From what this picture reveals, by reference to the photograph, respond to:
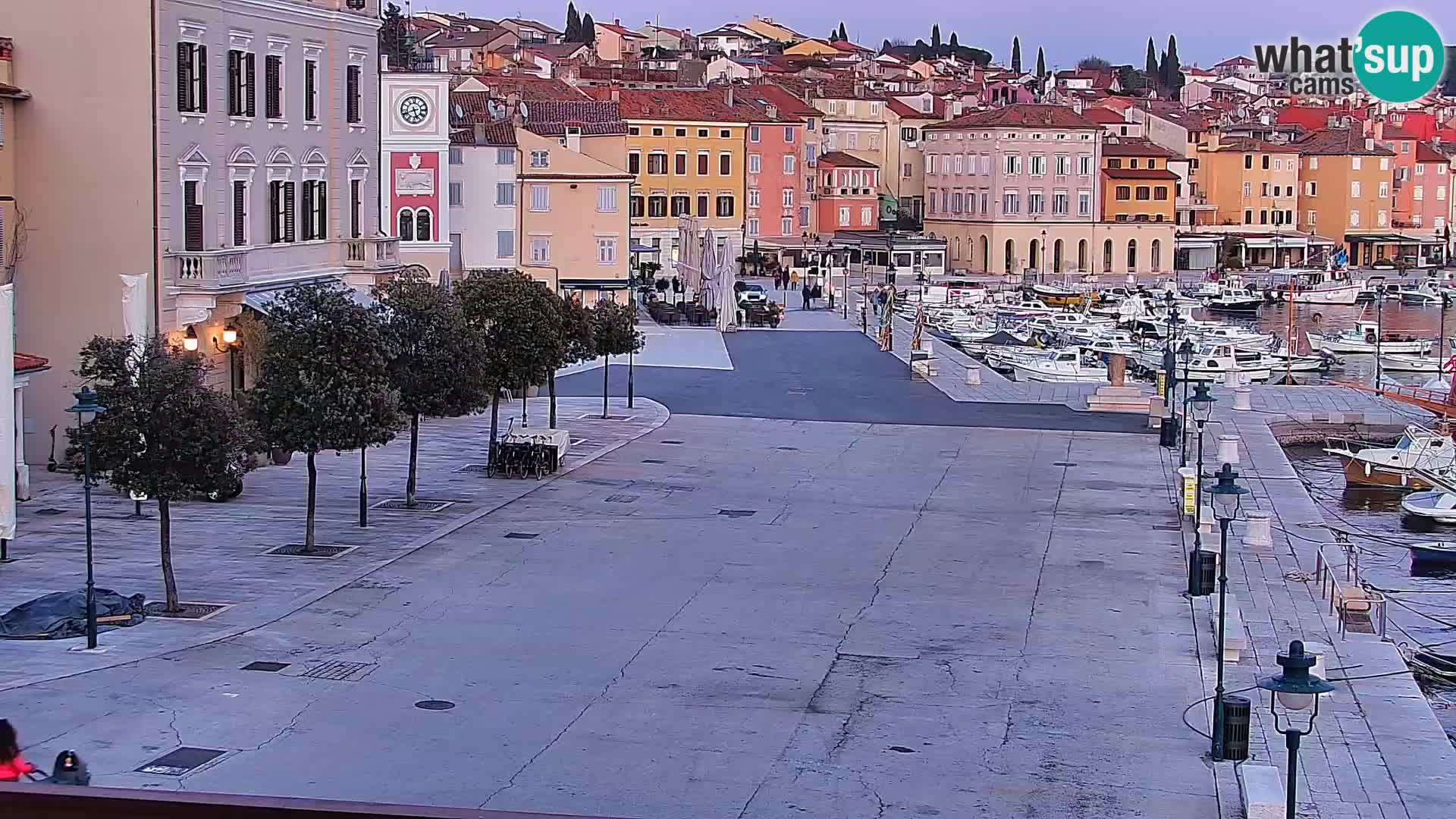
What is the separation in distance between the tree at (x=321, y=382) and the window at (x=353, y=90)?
12.8 metres

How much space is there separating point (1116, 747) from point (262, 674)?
8006 millimetres

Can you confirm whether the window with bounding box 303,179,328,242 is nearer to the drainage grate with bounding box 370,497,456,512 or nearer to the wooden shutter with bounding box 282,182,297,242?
the wooden shutter with bounding box 282,182,297,242

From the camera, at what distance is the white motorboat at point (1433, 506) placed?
3484 centimetres

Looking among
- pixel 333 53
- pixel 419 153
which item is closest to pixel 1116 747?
pixel 333 53

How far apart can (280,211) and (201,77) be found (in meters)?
3.58

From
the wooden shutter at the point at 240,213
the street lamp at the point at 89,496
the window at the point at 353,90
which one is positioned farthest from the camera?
the window at the point at 353,90

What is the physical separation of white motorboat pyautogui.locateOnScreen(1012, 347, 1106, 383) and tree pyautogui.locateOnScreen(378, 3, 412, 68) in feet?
69.8

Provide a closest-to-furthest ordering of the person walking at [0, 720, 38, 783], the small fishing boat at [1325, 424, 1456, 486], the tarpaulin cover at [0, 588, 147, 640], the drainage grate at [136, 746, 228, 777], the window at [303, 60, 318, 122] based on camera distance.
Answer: the person walking at [0, 720, 38, 783], the drainage grate at [136, 746, 228, 777], the tarpaulin cover at [0, 588, 147, 640], the window at [303, 60, 318, 122], the small fishing boat at [1325, 424, 1456, 486]

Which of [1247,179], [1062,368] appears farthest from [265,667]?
[1247,179]

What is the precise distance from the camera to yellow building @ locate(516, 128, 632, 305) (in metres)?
64.0

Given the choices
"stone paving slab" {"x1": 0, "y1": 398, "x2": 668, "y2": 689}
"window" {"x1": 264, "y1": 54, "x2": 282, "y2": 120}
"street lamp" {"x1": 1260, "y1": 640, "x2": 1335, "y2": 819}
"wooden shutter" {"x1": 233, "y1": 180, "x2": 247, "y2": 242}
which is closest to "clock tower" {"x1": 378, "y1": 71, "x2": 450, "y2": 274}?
"window" {"x1": 264, "y1": 54, "x2": 282, "y2": 120}

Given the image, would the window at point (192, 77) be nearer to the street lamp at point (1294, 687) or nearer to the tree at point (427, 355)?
the tree at point (427, 355)

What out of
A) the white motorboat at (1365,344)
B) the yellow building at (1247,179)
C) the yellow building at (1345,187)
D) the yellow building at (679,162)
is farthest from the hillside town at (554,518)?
the yellow building at (1345,187)

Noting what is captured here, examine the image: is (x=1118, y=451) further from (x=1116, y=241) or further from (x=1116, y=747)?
(x=1116, y=241)
